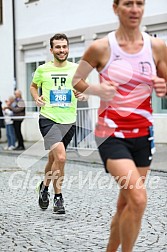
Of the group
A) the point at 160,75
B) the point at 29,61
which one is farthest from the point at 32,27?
the point at 160,75

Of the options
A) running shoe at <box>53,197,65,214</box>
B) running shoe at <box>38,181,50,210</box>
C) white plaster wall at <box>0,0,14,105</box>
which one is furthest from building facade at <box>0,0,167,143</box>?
running shoe at <box>53,197,65,214</box>

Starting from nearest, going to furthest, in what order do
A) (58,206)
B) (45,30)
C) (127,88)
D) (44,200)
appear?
(127,88) < (58,206) < (44,200) < (45,30)

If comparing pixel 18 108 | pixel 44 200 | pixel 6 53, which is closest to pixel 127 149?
pixel 44 200

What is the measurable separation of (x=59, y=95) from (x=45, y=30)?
15.7 meters

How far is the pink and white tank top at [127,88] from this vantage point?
13.7ft

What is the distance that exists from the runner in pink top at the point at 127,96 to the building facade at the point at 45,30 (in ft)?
44.0

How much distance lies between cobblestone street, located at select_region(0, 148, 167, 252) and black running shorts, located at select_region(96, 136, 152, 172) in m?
1.21

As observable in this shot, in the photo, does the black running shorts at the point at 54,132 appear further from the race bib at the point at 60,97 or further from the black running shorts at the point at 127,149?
the black running shorts at the point at 127,149

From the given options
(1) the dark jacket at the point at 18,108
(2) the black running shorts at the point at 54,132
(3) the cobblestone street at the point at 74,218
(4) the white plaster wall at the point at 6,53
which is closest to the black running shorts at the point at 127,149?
(3) the cobblestone street at the point at 74,218

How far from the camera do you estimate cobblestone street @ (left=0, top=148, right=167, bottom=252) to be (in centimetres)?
550

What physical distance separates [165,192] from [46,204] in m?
2.16

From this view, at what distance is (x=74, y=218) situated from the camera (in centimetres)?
687

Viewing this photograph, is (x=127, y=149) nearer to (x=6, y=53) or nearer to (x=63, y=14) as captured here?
(x=63, y=14)

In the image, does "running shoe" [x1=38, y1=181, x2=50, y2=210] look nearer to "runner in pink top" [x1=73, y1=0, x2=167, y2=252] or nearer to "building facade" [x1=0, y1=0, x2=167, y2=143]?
"runner in pink top" [x1=73, y1=0, x2=167, y2=252]
